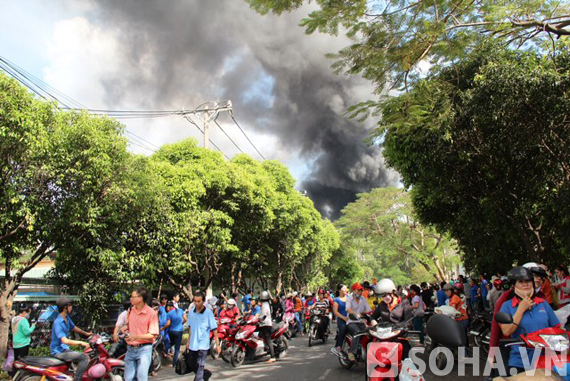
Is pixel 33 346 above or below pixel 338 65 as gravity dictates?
below

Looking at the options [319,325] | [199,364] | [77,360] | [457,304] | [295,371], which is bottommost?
[295,371]

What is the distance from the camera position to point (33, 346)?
499 inches

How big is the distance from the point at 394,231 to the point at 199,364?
3391 cm

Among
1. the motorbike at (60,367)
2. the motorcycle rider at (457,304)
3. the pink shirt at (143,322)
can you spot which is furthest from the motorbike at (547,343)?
the motorcycle rider at (457,304)

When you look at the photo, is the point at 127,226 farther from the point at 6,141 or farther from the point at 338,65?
the point at 338,65

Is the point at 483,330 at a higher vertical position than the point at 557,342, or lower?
lower

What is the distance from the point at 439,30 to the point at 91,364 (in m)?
7.11

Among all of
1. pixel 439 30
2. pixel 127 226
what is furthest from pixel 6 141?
pixel 439 30

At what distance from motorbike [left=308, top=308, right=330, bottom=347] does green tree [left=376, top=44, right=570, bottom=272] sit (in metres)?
5.45

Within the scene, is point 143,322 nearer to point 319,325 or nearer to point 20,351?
point 20,351

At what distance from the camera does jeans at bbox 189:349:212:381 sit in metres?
6.76

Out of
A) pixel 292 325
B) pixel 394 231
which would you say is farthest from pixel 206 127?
pixel 394 231

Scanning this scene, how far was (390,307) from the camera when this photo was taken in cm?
734

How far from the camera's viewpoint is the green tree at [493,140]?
30.6 feet
